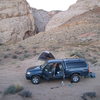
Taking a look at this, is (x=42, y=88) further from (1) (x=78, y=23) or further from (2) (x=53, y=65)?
(1) (x=78, y=23)

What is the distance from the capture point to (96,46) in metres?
27.5

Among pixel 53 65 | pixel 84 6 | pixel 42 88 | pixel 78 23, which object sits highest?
pixel 84 6

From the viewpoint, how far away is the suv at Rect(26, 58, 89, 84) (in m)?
15.1

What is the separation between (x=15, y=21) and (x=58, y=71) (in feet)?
102

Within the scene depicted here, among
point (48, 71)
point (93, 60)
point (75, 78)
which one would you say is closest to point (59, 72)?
point (48, 71)

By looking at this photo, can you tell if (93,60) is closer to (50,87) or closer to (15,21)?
A: (50,87)

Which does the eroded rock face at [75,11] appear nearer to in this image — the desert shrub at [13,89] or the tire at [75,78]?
the tire at [75,78]

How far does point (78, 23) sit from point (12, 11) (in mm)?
12718

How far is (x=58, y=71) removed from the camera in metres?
15.1

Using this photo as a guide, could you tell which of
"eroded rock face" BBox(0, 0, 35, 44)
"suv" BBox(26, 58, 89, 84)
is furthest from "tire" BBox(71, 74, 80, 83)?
"eroded rock face" BBox(0, 0, 35, 44)

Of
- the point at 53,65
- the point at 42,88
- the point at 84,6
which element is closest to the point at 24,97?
the point at 42,88

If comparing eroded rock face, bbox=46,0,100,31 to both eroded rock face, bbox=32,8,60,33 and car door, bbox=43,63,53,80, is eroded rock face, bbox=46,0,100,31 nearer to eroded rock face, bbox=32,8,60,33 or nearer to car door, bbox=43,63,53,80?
eroded rock face, bbox=32,8,60,33

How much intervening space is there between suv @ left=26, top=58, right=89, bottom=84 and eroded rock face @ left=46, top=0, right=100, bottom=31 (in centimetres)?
2962

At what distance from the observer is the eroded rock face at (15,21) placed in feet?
143
